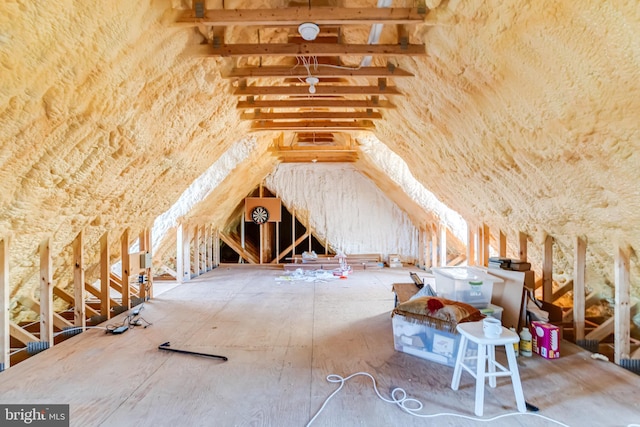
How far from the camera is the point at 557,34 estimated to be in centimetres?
173

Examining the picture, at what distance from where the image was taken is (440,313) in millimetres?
2635

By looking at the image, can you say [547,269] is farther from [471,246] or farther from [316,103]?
[316,103]

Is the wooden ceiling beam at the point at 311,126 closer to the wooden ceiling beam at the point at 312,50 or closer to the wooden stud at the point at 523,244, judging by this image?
the wooden ceiling beam at the point at 312,50

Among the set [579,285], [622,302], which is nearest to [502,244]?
[579,285]

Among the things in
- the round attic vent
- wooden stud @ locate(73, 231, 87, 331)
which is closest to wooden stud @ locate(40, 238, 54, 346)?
wooden stud @ locate(73, 231, 87, 331)

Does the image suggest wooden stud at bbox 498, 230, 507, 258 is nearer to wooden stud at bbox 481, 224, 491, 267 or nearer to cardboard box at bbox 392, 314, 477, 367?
wooden stud at bbox 481, 224, 491, 267

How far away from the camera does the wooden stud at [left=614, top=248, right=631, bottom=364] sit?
2777mm

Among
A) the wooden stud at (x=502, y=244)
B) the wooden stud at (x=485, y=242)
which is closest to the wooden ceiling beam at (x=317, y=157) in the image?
the wooden stud at (x=485, y=242)

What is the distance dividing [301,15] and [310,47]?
0.45 metres

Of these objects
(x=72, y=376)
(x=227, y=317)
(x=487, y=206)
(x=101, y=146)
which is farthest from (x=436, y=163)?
(x=72, y=376)

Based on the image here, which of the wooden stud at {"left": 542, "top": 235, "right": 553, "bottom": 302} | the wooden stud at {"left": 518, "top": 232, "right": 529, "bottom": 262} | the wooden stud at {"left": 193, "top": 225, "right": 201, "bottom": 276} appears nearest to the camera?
the wooden stud at {"left": 542, "top": 235, "right": 553, "bottom": 302}

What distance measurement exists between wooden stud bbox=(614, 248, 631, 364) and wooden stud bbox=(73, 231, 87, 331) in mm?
5117

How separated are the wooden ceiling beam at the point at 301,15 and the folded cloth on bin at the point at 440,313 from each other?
211 cm

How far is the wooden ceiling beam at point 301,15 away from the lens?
2172mm
